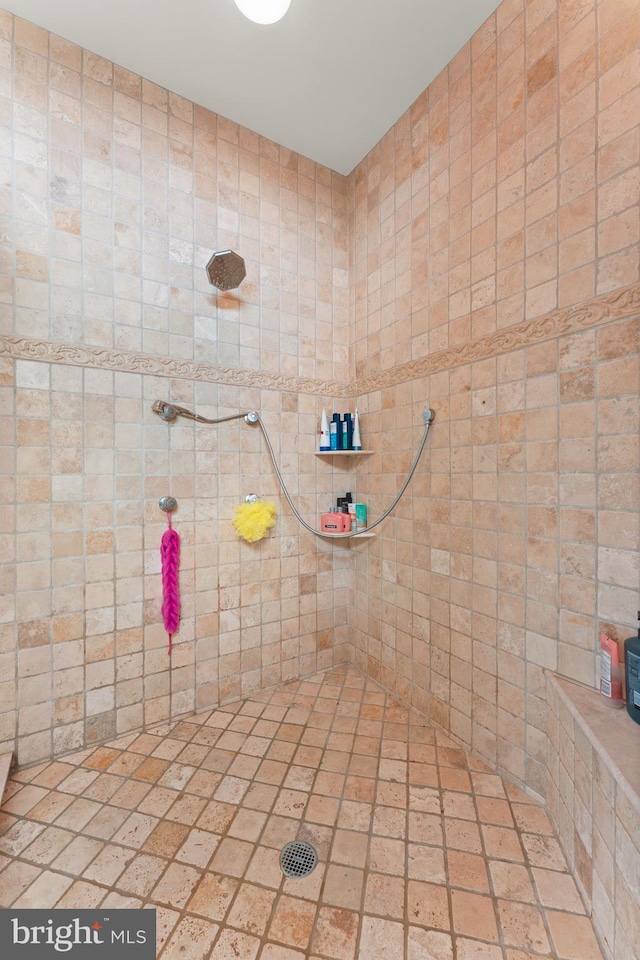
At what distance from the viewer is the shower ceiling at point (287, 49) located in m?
1.27

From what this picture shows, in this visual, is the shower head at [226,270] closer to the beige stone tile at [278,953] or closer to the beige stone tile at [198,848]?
the beige stone tile at [198,848]

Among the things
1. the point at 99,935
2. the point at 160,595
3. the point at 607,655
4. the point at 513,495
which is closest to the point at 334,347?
the point at 513,495

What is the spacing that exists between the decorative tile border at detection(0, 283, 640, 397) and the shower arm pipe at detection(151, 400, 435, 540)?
0.14 meters

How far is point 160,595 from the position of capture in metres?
1.55

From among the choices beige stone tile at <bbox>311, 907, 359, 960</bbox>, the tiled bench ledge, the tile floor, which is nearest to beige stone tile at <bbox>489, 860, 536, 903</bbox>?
the tile floor

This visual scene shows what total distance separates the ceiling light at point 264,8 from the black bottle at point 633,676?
1.99 metres

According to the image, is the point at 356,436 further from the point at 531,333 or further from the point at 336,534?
the point at 531,333

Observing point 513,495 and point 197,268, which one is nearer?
point 513,495

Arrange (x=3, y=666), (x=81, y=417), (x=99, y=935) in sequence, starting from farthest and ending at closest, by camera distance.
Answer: (x=81, y=417) → (x=3, y=666) → (x=99, y=935)

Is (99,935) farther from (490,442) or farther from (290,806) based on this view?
(490,442)

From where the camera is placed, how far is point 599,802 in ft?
2.79

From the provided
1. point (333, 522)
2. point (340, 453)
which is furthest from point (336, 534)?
point (340, 453)

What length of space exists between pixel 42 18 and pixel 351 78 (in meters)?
1.10

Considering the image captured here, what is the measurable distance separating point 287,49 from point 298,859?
263 centimetres
